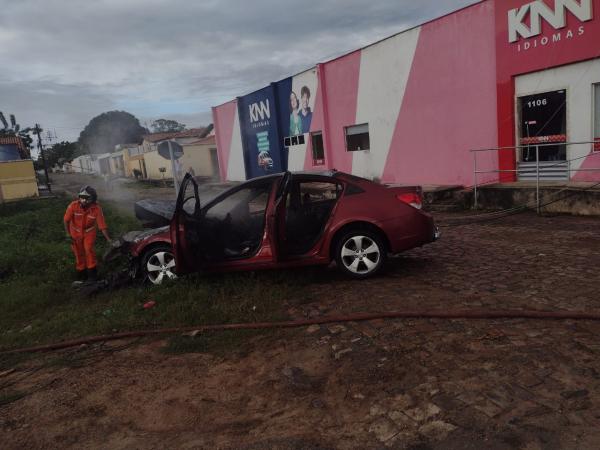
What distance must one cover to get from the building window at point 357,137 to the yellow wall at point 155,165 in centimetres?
2877

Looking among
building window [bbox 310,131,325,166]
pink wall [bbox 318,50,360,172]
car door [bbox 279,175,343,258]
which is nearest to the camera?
car door [bbox 279,175,343,258]

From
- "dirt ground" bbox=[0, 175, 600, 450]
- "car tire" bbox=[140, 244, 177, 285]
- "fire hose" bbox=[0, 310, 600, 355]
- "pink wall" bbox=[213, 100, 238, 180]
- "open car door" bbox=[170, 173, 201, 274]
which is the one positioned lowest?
"dirt ground" bbox=[0, 175, 600, 450]

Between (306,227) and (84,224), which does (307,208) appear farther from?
(84,224)

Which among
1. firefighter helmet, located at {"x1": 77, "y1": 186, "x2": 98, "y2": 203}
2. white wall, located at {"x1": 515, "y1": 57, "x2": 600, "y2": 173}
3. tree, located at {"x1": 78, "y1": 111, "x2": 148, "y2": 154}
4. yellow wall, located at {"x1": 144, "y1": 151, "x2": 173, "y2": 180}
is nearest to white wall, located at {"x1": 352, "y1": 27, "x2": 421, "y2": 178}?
white wall, located at {"x1": 515, "y1": 57, "x2": 600, "y2": 173}

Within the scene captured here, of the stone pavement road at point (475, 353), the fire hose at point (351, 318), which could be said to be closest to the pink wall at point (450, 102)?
the stone pavement road at point (475, 353)

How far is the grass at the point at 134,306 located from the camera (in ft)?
17.0

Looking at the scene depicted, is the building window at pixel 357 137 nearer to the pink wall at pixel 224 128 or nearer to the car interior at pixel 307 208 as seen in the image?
the pink wall at pixel 224 128

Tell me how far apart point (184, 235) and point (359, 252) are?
7.04 ft

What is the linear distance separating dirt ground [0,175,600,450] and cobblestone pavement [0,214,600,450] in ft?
0.03

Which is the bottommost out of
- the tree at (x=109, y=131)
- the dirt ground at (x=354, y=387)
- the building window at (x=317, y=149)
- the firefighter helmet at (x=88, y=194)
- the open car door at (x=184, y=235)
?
the dirt ground at (x=354, y=387)

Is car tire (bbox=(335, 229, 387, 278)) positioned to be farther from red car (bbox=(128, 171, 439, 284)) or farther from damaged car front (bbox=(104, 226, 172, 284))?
damaged car front (bbox=(104, 226, 172, 284))

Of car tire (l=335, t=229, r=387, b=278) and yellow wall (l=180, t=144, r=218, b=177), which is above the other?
yellow wall (l=180, t=144, r=218, b=177)

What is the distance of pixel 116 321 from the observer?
17.7 ft

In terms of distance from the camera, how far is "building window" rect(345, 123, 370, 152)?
16.6m
